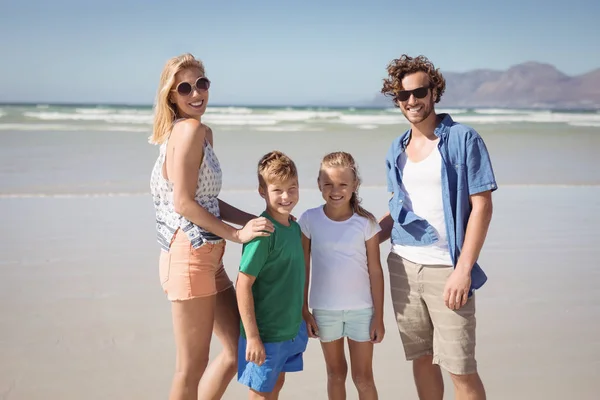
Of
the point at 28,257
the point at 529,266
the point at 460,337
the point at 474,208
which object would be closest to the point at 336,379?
the point at 460,337

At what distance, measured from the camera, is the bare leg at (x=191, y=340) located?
8.91 feet

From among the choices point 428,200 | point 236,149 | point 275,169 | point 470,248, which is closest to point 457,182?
point 428,200

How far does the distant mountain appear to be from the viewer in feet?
165

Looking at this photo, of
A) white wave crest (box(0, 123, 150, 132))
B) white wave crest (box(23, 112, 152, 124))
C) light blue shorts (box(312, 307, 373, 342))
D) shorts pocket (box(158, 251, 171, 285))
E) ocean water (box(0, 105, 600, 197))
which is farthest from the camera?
white wave crest (box(23, 112, 152, 124))

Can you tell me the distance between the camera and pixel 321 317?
296 centimetres

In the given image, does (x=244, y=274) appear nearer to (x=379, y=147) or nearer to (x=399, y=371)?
(x=399, y=371)

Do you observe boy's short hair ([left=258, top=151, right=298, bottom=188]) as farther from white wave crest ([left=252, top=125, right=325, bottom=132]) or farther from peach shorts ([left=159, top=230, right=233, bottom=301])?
white wave crest ([left=252, top=125, right=325, bottom=132])

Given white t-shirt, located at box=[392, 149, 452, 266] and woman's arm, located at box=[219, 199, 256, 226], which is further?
woman's arm, located at box=[219, 199, 256, 226]

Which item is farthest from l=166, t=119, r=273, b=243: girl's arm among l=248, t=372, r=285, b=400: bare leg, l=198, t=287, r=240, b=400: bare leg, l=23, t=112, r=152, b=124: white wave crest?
l=23, t=112, r=152, b=124: white wave crest

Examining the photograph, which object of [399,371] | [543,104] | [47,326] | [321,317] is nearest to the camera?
[321,317]

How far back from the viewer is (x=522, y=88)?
54.3 m

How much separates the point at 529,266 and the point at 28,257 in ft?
16.4

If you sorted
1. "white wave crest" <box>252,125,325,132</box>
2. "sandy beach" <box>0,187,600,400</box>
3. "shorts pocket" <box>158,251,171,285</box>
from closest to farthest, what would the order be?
"shorts pocket" <box>158,251,171,285</box>
"sandy beach" <box>0,187,600,400</box>
"white wave crest" <box>252,125,325,132</box>

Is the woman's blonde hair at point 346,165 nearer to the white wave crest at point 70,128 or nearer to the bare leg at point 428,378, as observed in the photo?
the bare leg at point 428,378
